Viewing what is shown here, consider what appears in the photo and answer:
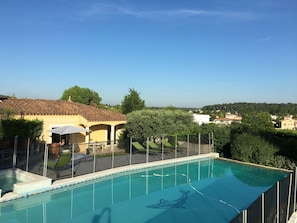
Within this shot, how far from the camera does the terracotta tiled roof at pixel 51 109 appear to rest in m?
18.9

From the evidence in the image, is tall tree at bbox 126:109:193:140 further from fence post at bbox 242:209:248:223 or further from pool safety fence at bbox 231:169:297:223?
fence post at bbox 242:209:248:223

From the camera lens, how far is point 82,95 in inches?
2124

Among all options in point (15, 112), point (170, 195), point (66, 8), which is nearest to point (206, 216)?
point (170, 195)

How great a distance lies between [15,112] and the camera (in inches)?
699

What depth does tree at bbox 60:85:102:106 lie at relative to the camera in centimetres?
5321

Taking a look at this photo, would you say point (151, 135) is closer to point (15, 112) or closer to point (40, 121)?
point (40, 121)

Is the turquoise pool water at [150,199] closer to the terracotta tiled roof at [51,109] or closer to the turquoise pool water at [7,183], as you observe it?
the turquoise pool water at [7,183]

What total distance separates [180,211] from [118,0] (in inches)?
522

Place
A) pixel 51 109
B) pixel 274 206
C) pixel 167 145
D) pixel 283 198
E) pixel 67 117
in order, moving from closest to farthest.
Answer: pixel 274 206, pixel 283 198, pixel 167 145, pixel 67 117, pixel 51 109

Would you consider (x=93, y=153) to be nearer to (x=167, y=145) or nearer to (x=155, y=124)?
(x=167, y=145)

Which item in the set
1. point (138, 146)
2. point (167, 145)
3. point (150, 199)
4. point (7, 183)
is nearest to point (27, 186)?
point (7, 183)

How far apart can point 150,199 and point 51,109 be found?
41.6ft

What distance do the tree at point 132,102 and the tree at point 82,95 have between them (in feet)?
83.8

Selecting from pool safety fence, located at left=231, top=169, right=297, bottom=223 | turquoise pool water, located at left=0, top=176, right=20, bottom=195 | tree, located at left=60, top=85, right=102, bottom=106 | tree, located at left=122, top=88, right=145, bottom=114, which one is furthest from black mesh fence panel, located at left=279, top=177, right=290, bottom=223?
tree, located at left=60, top=85, right=102, bottom=106
